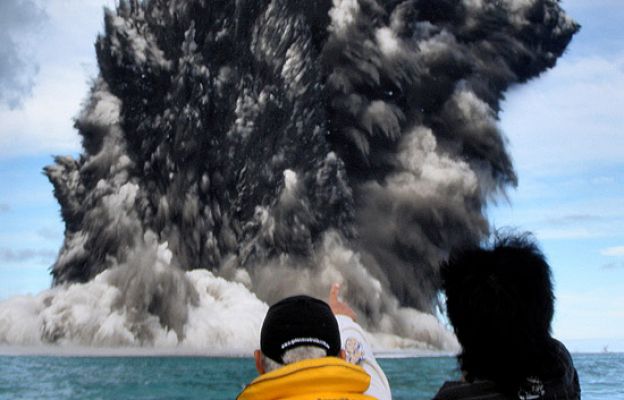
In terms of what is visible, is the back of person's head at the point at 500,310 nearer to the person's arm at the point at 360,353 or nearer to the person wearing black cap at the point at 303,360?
the person's arm at the point at 360,353

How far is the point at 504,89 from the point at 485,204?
790 cm

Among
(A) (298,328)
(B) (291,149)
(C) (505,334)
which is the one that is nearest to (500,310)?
(C) (505,334)

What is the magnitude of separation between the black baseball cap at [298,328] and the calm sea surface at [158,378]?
23.9 meters

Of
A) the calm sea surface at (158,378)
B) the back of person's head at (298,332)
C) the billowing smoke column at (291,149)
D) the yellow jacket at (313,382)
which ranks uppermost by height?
the billowing smoke column at (291,149)

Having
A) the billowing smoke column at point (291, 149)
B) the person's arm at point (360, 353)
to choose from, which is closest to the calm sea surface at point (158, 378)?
the billowing smoke column at point (291, 149)

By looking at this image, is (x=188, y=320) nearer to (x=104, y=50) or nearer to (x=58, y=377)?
(x=58, y=377)

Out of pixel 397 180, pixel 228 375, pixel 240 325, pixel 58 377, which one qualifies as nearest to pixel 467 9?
pixel 397 180

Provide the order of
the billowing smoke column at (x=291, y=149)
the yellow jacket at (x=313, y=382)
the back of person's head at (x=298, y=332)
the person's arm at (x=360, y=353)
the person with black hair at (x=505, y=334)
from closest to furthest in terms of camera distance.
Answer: the yellow jacket at (x=313, y=382) → the back of person's head at (x=298, y=332) → the person with black hair at (x=505, y=334) → the person's arm at (x=360, y=353) → the billowing smoke column at (x=291, y=149)

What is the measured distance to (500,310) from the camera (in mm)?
2561

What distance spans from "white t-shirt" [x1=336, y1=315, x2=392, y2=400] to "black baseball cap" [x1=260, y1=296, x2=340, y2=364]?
1.32ft

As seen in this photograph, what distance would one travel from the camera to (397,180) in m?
54.3

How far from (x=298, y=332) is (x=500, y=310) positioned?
26.4 inches

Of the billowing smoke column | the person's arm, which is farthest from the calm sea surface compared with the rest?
the person's arm

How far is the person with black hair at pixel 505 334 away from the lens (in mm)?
2551
